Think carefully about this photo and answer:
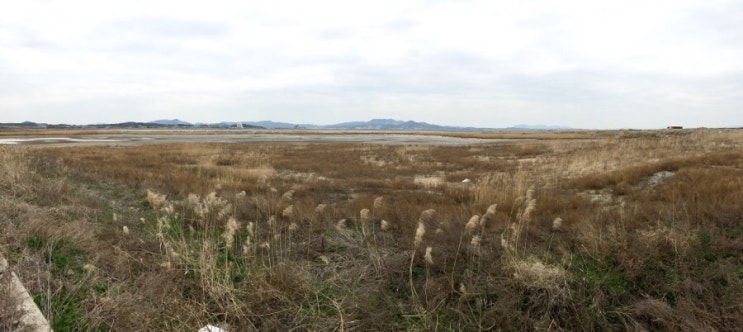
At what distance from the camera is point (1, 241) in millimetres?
5184

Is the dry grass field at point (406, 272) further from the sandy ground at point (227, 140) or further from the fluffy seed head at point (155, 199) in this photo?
the sandy ground at point (227, 140)

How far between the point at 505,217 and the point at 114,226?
261 inches

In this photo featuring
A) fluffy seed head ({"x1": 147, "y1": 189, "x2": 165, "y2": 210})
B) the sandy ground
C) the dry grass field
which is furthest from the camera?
the sandy ground

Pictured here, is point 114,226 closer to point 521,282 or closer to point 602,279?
point 521,282

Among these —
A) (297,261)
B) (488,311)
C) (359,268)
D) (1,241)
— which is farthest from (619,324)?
(1,241)

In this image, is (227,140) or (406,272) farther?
(227,140)

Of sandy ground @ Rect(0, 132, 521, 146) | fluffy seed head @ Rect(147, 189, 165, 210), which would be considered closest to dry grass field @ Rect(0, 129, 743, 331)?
fluffy seed head @ Rect(147, 189, 165, 210)

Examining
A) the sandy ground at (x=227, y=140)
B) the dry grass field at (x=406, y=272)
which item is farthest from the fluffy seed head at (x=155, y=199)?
the sandy ground at (x=227, y=140)

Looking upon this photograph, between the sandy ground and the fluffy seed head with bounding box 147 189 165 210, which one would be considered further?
the sandy ground

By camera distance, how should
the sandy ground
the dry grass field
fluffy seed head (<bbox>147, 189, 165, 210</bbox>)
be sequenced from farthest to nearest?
the sandy ground → fluffy seed head (<bbox>147, 189, 165, 210</bbox>) → the dry grass field

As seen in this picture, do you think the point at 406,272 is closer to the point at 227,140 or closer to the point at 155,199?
the point at 155,199

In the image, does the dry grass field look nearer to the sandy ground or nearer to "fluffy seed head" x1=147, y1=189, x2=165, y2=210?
"fluffy seed head" x1=147, y1=189, x2=165, y2=210

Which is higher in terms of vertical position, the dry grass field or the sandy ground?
the dry grass field

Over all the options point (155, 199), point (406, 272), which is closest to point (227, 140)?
point (155, 199)
